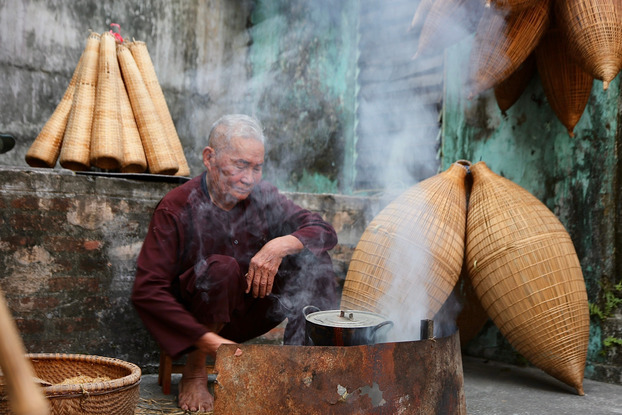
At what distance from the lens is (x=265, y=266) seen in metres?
2.80

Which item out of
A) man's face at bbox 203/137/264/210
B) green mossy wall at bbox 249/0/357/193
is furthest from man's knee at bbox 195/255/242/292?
green mossy wall at bbox 249/0/357/193

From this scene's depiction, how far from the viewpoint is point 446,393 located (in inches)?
84.4

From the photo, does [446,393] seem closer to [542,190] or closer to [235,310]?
[235,310]

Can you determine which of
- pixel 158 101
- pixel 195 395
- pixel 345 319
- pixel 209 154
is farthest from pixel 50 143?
pixel 345 319

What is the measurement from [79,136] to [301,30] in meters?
3.06

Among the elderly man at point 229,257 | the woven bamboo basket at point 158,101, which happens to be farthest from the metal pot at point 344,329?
the woven bamboo basket at point 158,101

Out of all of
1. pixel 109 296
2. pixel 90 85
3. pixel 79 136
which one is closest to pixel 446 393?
pixel 109 296

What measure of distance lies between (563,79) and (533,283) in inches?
54.4

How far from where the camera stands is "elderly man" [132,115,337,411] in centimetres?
269

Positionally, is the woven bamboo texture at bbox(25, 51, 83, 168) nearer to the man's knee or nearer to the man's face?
the man's face

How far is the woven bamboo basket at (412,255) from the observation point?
11.3 feet

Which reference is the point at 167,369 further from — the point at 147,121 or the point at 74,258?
the point at 147,121

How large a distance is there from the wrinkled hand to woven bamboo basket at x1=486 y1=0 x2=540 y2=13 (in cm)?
189

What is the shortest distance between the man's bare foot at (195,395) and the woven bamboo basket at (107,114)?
72.6 inches
